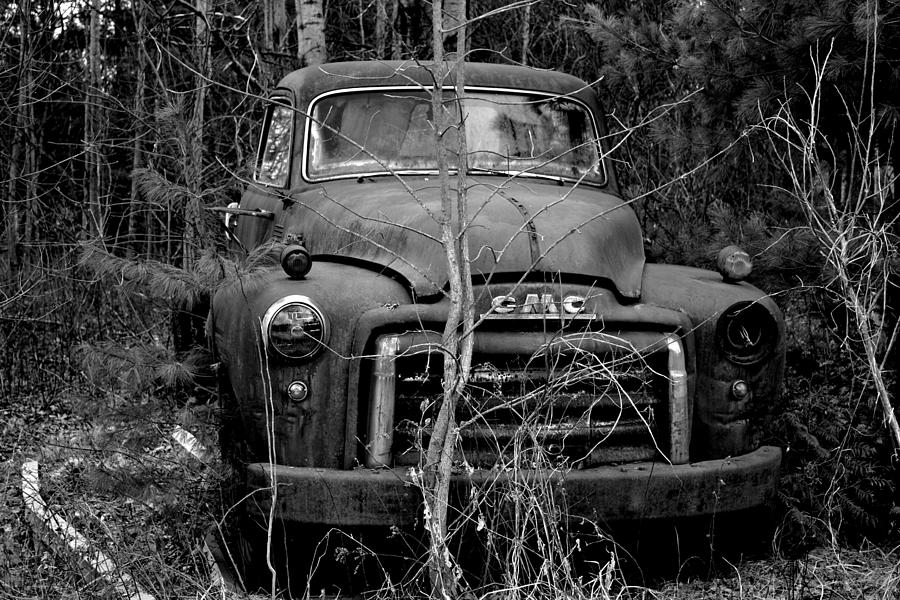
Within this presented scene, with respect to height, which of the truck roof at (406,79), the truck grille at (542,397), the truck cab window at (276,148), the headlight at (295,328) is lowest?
the truck grille at (542,397)

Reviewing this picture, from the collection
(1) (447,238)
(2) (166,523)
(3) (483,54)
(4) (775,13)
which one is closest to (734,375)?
(1) (447,238)

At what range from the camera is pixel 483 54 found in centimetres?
1197

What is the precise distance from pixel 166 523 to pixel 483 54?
28.3ft

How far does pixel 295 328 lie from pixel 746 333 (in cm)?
177

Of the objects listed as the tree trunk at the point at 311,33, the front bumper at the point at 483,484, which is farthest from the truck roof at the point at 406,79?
the tree trunk at the point at 311,33

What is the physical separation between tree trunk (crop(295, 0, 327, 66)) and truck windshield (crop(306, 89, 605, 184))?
9.37ft

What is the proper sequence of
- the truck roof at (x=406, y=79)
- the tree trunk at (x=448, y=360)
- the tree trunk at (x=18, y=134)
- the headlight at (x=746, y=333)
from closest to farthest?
the tree trunk at (x=448, y=360) → the headlight at (x=746, y=333) → the truck roof at (x=406, y=79) → the tree trunk at (x=18, y=134)

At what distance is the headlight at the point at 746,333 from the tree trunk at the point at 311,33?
4.73 meters

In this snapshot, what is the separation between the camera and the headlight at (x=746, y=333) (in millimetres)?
4047

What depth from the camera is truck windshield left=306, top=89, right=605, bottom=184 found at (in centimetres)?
498

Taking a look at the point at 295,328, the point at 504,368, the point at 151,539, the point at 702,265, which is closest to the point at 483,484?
the point at 504,368

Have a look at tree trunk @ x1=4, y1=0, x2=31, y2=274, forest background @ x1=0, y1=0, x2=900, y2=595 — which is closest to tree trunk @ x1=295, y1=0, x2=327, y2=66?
forest background @ x1=0, y1=0, x2=900, y2=595

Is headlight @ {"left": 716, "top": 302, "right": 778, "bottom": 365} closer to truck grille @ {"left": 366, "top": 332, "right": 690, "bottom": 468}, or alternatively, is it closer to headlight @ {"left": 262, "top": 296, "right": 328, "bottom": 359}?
truck grille @ {"left": 366, "top": 332, "right": 690, "bottom": 468}

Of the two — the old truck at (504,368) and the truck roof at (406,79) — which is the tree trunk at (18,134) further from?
the old truck at (504,368)
